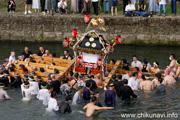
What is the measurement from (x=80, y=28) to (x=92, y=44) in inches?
384

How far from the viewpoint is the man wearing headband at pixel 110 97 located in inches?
594

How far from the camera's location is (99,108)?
14.0m

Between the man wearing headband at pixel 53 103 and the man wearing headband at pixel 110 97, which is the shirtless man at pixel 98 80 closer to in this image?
the man wearing headband at pixel 110 97

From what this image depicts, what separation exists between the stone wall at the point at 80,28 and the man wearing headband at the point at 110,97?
12247 millimetres

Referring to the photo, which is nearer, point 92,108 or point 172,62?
point 92,108

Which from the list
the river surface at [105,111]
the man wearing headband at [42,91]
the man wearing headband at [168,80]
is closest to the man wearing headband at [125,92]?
the river surface at [105,111]

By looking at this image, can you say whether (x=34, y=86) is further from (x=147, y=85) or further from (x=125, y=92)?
(x=147, y=85)

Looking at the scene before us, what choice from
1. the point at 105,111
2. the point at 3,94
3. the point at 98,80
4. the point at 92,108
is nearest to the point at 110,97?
the point at 105,111

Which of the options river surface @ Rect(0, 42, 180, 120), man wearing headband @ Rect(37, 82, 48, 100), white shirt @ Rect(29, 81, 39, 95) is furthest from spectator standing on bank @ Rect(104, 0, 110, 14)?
man wearing headband @ Rect(37, 82, 48, 100)

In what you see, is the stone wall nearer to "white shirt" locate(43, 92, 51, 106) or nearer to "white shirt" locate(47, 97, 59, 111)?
"white shirt" locate(43, 92, 51, 106)

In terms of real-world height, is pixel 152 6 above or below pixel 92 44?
A: above

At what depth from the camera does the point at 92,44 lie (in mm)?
18062

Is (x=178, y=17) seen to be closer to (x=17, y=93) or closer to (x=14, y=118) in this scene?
(x=17, y=93)

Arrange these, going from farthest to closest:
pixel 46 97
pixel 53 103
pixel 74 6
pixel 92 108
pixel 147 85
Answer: pixel 74 6, pixel 147 85, pixel 46 97, pixel 53 103, pixel 92 108
